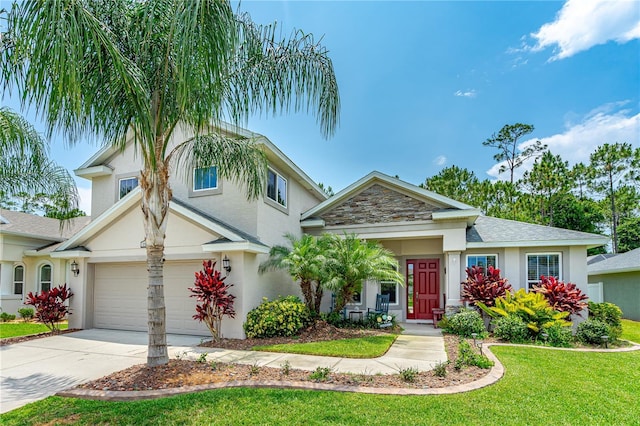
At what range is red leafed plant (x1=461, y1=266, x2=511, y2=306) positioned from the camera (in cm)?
1148

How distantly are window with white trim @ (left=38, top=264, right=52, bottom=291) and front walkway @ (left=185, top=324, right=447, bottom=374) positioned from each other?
11.9m

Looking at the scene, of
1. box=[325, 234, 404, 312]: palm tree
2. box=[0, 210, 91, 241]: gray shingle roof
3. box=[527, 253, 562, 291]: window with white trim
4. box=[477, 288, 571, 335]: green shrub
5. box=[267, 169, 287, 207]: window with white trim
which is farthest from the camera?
box=[0, 210, 91, 241]: gray shingle roof

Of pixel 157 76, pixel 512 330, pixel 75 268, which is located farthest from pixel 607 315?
pixel 75 268

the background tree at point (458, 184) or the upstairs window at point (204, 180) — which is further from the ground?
the background tree at point (458, 184)

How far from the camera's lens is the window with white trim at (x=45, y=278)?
53.6 ft

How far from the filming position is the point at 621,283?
18391mm

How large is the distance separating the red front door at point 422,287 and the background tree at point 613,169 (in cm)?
2207

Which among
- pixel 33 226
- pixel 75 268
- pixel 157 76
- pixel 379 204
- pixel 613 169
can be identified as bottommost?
pixel 75 268

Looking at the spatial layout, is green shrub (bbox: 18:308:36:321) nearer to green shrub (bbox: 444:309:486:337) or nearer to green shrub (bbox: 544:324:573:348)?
green shrub (bbox: 444:309:486:337)

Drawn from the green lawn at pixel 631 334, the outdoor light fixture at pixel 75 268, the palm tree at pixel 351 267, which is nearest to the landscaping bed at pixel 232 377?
the palm tree at pixel 351 267

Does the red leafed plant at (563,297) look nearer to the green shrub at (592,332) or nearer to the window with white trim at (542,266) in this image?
the green shrub at (592,332)

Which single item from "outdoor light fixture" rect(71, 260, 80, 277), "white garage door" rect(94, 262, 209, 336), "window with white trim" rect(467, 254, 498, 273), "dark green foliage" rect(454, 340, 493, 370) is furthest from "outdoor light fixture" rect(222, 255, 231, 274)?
"window with white trim" rect(467, 254, 498, 273)

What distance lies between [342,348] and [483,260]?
708 centimetres

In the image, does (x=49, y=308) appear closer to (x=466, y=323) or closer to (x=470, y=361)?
(x=470, y=361)
